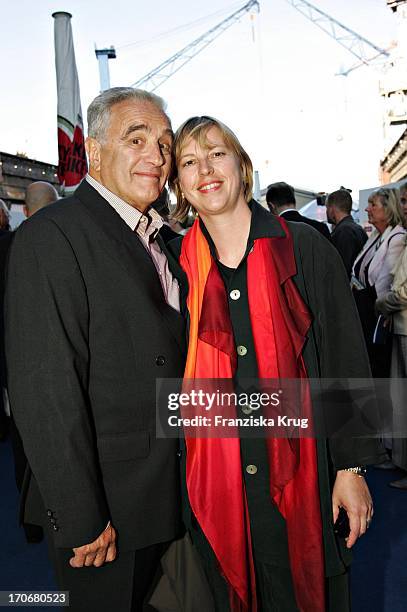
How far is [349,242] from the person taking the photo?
559cm

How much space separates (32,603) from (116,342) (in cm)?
182

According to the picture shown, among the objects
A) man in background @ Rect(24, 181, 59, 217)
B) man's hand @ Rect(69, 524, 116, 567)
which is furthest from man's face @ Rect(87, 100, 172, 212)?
man in background @ Rect(24, 181, 59, 217)

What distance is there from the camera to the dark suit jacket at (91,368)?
1.45m

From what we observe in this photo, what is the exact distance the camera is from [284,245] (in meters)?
1.74

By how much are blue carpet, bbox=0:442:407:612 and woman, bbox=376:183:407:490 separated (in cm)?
29

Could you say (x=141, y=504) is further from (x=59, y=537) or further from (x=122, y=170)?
(x=122, y=170)

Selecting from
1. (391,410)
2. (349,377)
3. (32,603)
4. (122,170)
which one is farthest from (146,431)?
(391,410)

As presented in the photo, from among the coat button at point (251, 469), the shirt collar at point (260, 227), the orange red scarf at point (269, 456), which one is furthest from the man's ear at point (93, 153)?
the coat button at point (251, 469)

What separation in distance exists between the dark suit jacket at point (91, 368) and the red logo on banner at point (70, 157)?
12.5ft

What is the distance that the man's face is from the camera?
1794mm

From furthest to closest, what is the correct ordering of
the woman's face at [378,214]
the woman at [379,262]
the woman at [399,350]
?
the woman's face at [378,214]
the woman at [379,262]
the woman at [399,350]

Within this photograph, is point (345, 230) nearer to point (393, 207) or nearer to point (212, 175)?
point (393, 207)

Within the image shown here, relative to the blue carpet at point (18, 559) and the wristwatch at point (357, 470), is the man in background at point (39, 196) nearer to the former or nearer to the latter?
the blue carpet at point (18, 559)

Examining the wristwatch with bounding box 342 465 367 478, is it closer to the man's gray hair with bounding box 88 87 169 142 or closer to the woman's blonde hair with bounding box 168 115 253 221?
the woman's blonde hair with bounding box 168 115 253 221
